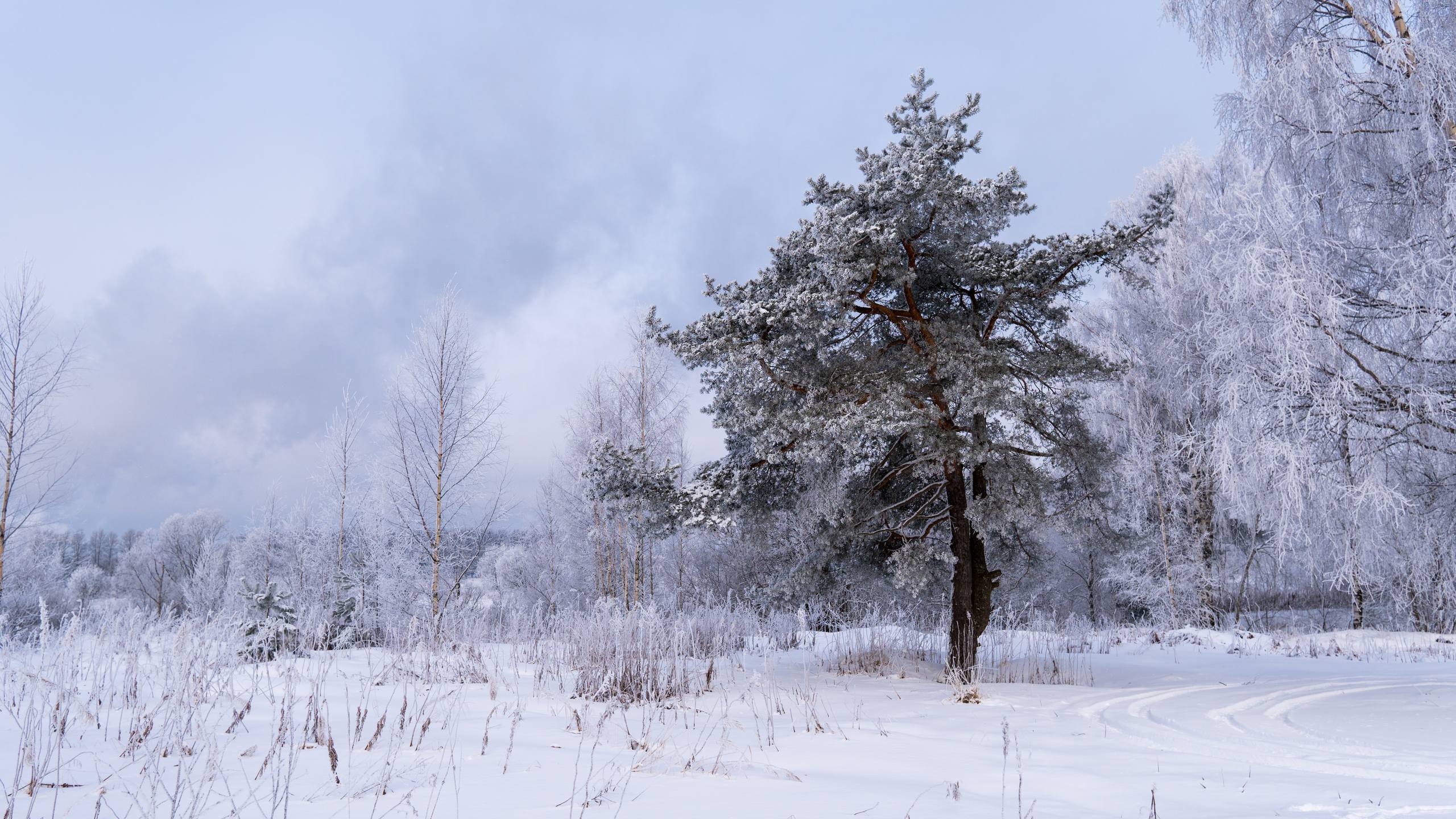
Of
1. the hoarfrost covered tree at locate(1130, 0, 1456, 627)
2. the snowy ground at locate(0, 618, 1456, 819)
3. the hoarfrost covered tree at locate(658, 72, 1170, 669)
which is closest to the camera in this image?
the snowy ground at locate(0, 618, 1456, 819)

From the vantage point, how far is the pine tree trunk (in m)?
7.87

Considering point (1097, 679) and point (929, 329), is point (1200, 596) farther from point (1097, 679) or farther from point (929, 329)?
point (929, 329)

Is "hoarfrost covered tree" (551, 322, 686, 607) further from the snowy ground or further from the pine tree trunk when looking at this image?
the snowy ground

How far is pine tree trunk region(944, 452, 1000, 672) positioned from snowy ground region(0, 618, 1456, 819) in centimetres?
138

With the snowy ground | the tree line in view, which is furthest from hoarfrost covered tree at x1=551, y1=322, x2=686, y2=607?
the snowy ground

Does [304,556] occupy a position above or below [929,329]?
below

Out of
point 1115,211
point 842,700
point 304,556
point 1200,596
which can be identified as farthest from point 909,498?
point 304,556

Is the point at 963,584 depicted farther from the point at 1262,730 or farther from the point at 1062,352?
the point at 1262,730

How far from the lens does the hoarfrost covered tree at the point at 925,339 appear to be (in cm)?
673

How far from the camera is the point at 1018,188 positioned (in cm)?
716

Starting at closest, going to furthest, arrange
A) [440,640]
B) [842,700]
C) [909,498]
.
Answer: [842,700] < [440,640] < [909,498]

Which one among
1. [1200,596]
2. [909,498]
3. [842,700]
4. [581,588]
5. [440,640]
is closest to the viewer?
[842,700]

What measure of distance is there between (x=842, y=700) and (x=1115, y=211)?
675 inches

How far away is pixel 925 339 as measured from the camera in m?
7.68
